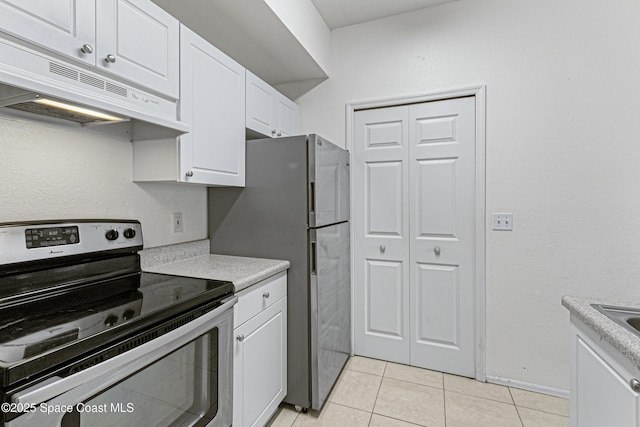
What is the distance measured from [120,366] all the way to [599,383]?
1.45 m

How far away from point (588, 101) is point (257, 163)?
2080 mm

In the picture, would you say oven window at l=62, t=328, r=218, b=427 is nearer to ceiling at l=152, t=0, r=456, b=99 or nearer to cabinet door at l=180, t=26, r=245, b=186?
cabinet door at l=180, t=26, r=245, b=186

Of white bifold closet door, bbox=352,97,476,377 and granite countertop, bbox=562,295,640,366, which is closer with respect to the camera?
granite countertop, bbox=562,295,640,366

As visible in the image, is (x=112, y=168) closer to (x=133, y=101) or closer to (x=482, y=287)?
(x=133, y=101)

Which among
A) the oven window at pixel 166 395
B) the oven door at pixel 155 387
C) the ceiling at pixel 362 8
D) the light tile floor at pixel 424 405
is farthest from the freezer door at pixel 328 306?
the ceiling at pixel 362 8

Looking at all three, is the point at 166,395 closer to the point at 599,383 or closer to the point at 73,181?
the point at 73,181

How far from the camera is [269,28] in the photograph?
1863mm

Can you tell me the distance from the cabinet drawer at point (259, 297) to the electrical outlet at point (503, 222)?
1469 millimetres

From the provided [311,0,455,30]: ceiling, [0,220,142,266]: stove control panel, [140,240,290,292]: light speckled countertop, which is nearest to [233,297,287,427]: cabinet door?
[140,240,290,292]: light speckled countertop

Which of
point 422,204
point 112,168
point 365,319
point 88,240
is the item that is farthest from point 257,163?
point 365,319

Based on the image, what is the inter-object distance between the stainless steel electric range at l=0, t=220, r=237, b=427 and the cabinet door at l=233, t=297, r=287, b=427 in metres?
0.12

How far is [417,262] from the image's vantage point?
2.33 meters

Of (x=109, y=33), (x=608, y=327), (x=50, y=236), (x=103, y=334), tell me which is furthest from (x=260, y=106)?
(x=608, y=327)

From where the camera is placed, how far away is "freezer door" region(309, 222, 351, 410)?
180cm
